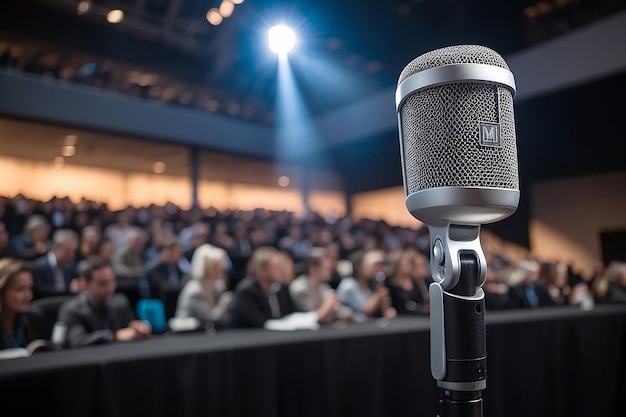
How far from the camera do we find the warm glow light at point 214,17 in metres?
9.12

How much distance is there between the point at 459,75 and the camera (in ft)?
2.05

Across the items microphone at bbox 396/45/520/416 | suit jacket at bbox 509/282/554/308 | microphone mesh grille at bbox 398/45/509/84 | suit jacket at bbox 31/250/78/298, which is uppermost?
microphone mesh grille at bbox 398/45/509/84

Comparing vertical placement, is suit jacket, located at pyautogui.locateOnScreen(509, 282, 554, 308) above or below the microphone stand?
below

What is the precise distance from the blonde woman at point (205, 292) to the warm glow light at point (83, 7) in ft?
23.3

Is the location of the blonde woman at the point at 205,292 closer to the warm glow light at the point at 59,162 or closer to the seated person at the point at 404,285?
the seated person at the point at 404,285

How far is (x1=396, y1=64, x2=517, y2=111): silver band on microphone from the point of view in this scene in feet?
2.05

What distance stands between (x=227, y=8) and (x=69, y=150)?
148 inches

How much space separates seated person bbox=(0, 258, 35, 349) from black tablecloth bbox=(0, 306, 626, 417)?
3.68 ft

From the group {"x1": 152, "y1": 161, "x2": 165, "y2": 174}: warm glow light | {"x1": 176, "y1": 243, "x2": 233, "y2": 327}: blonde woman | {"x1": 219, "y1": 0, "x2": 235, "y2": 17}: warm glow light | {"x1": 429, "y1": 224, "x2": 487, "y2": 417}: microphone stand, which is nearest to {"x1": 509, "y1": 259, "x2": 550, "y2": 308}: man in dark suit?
{"x1": 176, "y1": 243, "x2": 233, "y2": 327}: blonde woman

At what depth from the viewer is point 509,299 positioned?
4207 mm

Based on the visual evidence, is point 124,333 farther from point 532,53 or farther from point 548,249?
point 548,249

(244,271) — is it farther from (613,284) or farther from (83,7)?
(83,7)

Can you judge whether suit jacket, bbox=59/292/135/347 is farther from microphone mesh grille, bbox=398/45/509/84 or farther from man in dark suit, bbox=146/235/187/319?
microphone mesh grille, bbox=398/45/509/84

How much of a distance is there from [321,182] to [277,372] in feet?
34.6
